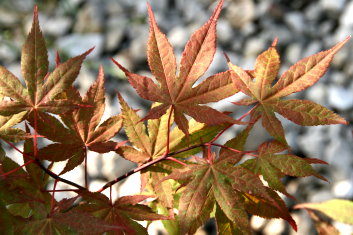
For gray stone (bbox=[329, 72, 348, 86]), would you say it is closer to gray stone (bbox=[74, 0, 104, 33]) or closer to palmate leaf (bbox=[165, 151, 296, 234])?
gray stone (bbox=[74, 0, 104, 33])

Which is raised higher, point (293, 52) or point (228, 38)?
point (228, 38)

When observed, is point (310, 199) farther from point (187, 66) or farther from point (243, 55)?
point (187, 66)

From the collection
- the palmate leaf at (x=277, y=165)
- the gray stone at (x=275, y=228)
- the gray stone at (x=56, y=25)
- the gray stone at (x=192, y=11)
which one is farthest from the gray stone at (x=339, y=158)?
the palmate leaf at (x=277, y=165)

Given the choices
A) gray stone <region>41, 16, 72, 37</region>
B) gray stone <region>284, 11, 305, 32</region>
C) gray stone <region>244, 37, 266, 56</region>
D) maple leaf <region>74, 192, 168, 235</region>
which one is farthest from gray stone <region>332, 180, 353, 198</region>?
maple leaf <region>74, 192, 168, 235</region>

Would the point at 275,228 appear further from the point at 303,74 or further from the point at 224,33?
the point at 303,74

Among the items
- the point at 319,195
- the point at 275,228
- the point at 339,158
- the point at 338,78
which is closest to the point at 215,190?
the point at 275,228

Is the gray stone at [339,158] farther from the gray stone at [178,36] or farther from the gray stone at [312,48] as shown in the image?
the gray stone at [178,36]
